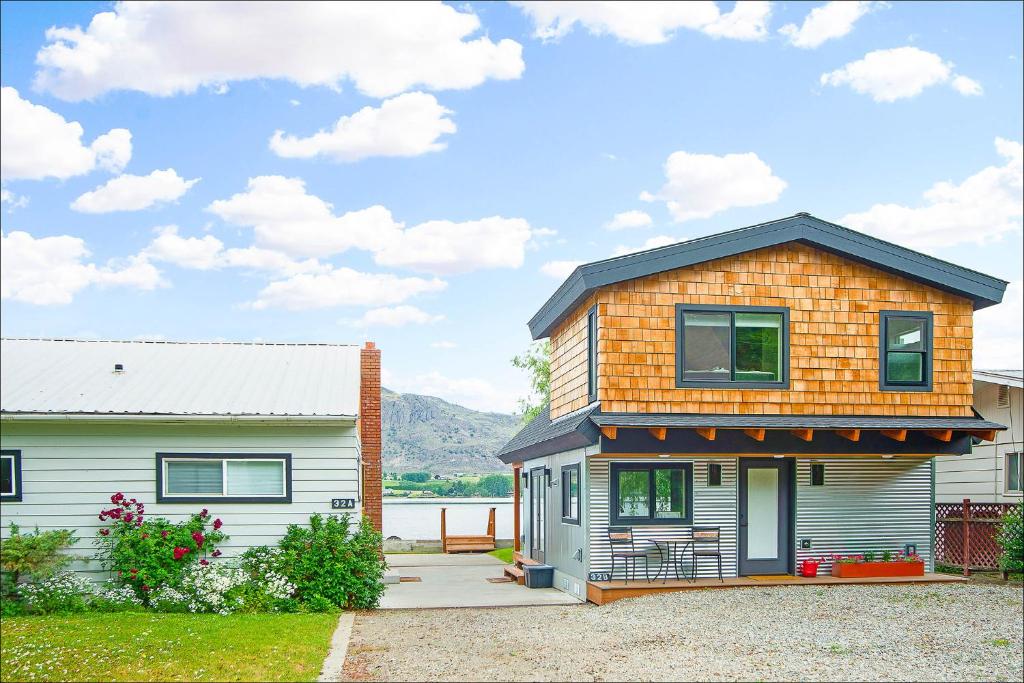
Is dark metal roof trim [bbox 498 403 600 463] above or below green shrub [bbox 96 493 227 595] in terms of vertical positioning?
above

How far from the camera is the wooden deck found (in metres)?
15.5

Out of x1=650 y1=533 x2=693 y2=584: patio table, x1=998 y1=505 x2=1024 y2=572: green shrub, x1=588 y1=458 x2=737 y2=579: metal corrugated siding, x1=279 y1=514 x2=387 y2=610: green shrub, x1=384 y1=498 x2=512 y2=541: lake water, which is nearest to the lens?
x1=279 y1=514 x2=387 y2=610: green shrub

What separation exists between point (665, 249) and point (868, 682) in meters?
7.96

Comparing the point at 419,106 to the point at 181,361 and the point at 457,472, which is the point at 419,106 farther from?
the point at 457,472

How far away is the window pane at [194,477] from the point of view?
1548 centimetres

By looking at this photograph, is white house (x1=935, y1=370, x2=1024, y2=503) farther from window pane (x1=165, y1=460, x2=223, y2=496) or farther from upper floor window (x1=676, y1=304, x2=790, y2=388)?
window pane (x1=165, y1=460, x2=223, y2=496)

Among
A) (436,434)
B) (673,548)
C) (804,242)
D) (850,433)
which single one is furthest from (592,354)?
(436,434)

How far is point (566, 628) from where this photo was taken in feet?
43.0

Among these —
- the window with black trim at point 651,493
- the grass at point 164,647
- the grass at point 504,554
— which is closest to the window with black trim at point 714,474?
the window with black trim at point 651,493

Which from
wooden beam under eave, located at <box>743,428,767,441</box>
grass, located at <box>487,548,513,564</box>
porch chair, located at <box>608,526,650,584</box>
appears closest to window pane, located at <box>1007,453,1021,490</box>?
Answer: wooden beam under eave, located at <box>743,428,767,441</box>

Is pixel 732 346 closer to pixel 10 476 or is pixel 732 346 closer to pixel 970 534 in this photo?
pixel 970 534

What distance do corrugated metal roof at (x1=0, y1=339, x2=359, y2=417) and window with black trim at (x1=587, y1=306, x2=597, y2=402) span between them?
394 cm

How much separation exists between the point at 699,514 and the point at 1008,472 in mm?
8792

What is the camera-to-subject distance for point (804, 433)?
1617 centimetres
